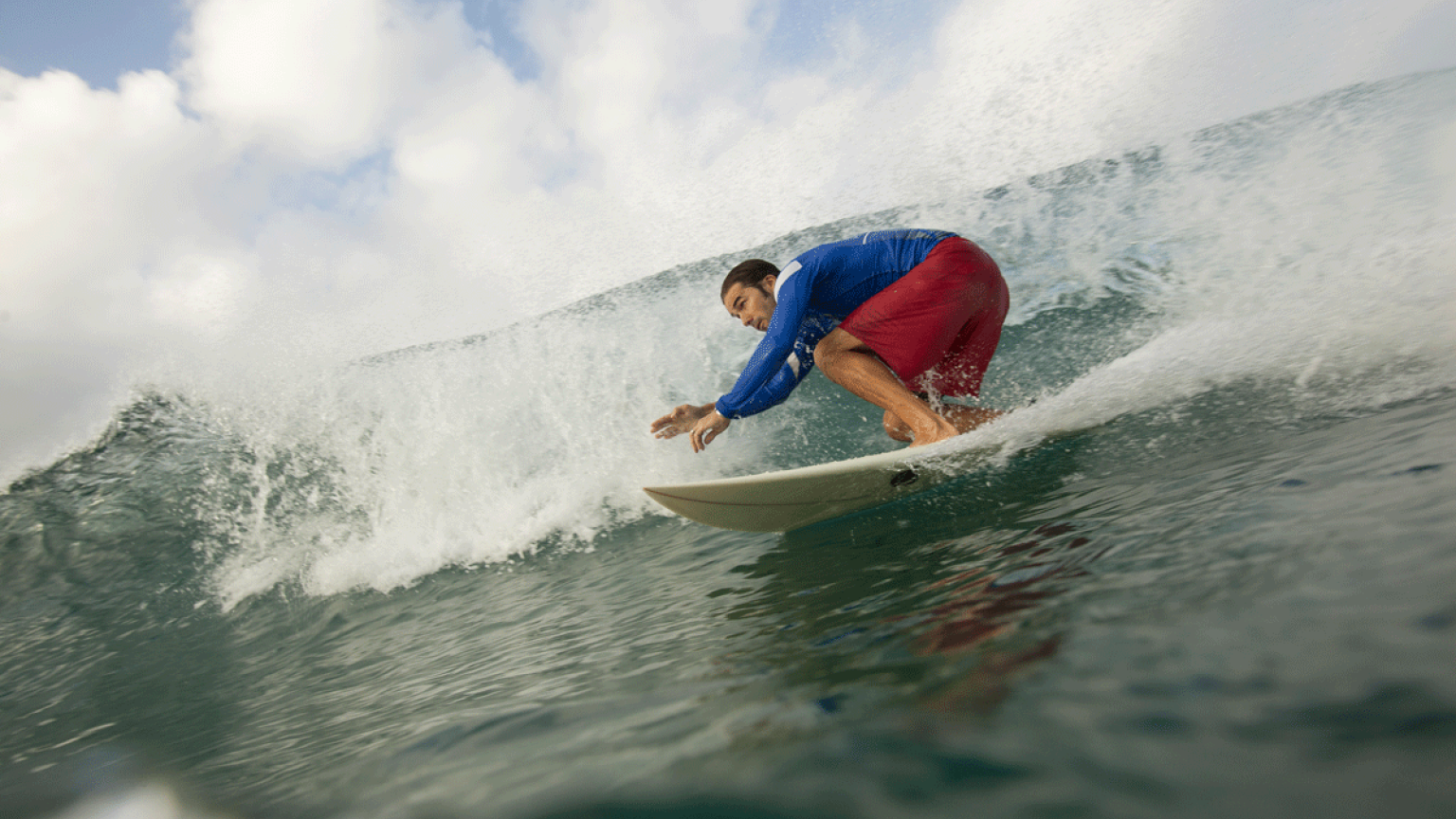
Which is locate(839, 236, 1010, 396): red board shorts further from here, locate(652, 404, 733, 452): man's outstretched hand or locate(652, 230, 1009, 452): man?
locate(652, 404, 733, 452): man's outstretched hand

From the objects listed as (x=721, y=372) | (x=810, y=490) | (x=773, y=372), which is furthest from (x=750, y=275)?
(x=721, y=372)

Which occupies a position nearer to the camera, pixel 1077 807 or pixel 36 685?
pixel 1077 807

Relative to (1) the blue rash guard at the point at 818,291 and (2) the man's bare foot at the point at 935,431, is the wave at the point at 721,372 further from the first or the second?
(1) the blue rash guard at the point at 818,291

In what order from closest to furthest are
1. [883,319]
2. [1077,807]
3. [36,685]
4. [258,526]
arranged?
1. [1077,807]
2. [883,319]
3. [36,685]
4. [258,526]

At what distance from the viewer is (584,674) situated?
153 centimetres

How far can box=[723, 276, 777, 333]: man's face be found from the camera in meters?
3.12

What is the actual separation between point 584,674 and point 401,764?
421 millimetres

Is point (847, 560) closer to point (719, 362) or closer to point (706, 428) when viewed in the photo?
point (706, 428)

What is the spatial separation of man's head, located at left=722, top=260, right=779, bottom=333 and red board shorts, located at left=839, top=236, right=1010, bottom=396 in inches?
15.2

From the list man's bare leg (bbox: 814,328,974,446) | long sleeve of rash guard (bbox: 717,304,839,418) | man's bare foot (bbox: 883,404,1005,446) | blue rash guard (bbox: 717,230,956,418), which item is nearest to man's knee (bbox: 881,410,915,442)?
man's bare foot (bbox: 883,404,1005,446)

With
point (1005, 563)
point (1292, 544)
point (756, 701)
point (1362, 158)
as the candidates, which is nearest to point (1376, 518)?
point (1292, 544)

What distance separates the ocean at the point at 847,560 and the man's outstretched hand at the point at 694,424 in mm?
513

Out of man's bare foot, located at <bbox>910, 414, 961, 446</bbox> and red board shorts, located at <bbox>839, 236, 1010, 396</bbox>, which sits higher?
red board shorts, located at <bbox>839, 236, 1010, 396</bbox>

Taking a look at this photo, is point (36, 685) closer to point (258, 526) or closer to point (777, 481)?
point (258, 526)
